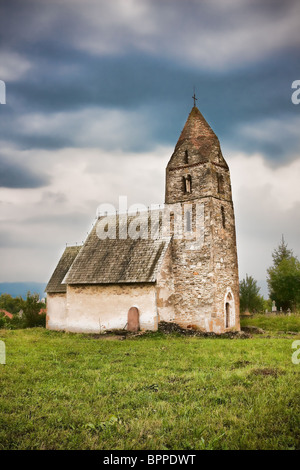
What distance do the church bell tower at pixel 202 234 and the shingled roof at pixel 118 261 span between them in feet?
5.38

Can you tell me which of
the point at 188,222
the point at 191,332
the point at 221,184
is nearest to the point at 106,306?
the point at 191,332

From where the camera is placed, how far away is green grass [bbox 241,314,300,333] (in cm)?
2582

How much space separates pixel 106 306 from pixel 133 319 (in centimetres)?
246

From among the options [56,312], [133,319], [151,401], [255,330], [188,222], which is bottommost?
[255,330]

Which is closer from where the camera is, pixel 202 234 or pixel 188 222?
pixel 202 234

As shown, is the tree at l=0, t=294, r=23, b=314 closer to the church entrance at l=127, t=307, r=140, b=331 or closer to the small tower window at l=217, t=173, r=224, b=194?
the church entrance at l=127, t=307, r=140, b=331

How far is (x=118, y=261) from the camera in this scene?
25.2 metres

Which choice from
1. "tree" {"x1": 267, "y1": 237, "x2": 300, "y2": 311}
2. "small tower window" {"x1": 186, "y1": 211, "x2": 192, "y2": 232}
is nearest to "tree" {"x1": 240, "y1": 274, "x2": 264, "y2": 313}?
"tree" {"x1": 267, "y1": 237, "x2": 300, "y2": 311}

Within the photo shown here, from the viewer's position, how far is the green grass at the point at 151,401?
6.17m

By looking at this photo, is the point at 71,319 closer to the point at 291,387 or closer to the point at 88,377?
the point at 88,377

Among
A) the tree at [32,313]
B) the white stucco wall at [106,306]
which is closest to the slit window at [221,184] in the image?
the white stucco wall at [106,306]

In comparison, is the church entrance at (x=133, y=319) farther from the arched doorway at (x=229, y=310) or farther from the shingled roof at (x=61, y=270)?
the shingled roof at (x=61, y=270)

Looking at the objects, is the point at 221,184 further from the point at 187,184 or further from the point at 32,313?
the point at 32,313

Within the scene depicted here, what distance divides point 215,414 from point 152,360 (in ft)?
20.7
